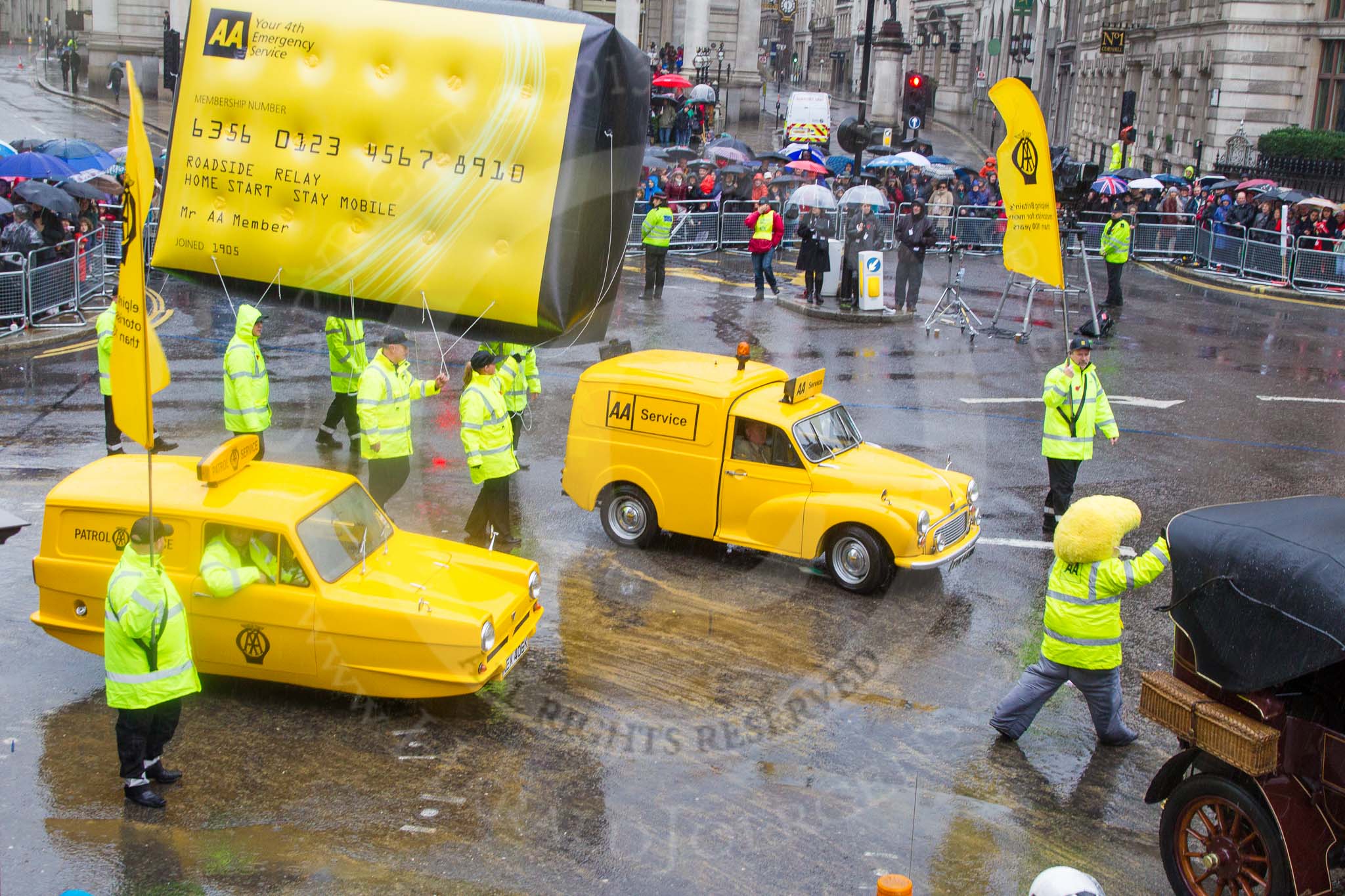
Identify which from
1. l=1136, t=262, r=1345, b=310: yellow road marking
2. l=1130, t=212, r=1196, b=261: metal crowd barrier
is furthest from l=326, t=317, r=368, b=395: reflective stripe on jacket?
l=1130, t=212, r=1196, b=261: metal crowd barrier

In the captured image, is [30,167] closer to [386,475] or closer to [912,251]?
[386,475]

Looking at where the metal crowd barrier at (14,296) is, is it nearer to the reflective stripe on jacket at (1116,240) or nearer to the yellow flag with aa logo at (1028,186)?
the yellow flag with aa logo at (1028,186)

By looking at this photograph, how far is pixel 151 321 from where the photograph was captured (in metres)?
20.2

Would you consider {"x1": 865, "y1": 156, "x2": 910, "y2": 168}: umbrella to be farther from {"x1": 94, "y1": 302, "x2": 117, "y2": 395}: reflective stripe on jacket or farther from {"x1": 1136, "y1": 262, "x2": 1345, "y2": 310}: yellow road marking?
{"x1": 94, "y1": 302, "x2": 117, "y2": 395}: reflective stripe on jacket

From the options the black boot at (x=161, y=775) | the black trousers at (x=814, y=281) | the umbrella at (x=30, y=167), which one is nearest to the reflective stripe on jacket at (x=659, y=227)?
the black trousers at (x=814, y=281)

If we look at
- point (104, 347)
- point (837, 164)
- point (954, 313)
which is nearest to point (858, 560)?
point (104, 347)

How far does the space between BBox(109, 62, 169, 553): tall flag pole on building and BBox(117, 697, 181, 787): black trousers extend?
135 centimetres

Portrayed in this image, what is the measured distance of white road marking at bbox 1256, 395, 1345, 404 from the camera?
690 inches

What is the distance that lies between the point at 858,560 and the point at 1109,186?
71.6 ft

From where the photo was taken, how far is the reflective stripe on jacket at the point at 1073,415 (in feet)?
38.7

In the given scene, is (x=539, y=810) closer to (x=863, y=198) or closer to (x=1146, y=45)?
(x=863, y=198)

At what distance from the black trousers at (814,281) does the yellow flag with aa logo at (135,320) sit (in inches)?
663

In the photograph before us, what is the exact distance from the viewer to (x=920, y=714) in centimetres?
858

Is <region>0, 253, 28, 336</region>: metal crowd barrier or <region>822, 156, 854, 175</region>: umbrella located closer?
<region>0, 253, 28, 336</region>: metal crowd barrier
